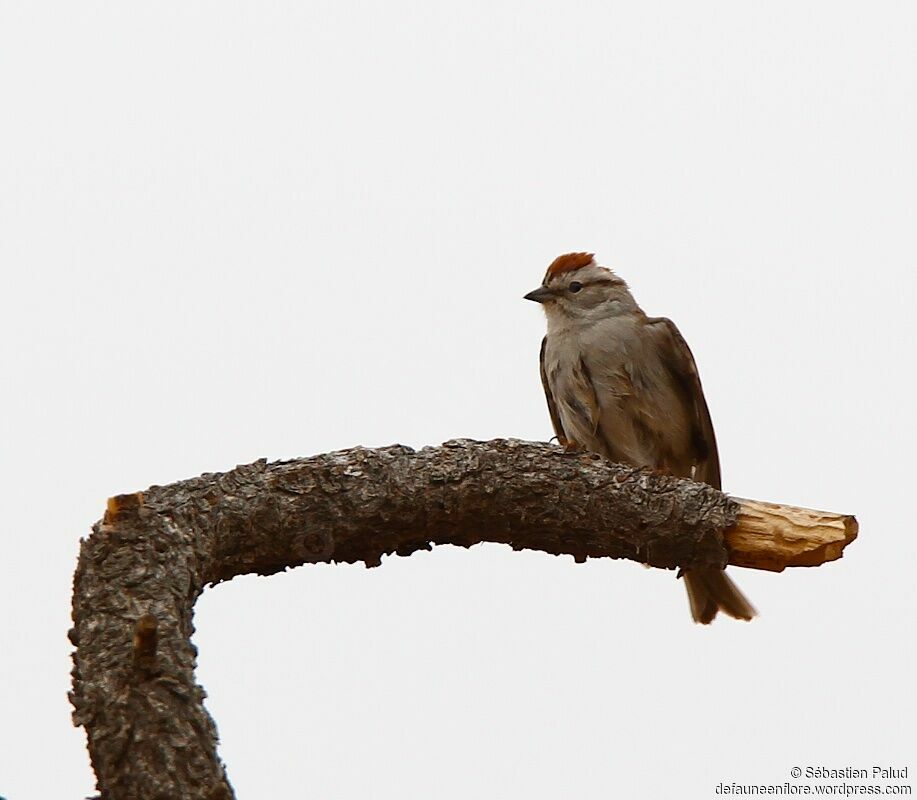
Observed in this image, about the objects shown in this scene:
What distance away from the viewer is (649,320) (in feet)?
22.1

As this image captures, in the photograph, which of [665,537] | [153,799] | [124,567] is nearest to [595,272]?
[665,537]

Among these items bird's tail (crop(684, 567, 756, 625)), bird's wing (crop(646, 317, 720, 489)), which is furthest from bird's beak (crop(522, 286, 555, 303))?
bird's tail (crop(684, 567, 756, 625))

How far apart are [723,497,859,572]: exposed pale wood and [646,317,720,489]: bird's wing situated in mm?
1448

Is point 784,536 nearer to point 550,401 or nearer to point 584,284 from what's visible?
point 550,401

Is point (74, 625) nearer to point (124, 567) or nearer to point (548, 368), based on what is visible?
point (124, 567)

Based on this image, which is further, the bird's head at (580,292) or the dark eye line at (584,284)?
the dark eye line at (584,284)

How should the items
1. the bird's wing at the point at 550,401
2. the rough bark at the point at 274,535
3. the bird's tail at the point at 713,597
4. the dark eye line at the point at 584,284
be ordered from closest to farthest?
1. the rough bark at the point at 274,535
2. the bird's tail at the point at 713,597
3. the bird's wing at the point at 550,401
4. the dark eye line at the point at 584,284

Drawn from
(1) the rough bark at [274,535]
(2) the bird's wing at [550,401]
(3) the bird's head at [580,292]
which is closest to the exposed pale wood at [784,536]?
(1) the rough bark at [274,535]

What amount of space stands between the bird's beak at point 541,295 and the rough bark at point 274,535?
207 cm

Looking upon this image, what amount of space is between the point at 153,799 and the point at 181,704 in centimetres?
27

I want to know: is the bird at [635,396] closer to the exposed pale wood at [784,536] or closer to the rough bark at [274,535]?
the rough bark at [274,535]

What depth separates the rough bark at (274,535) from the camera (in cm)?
379

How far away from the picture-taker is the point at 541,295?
7066 millimetres

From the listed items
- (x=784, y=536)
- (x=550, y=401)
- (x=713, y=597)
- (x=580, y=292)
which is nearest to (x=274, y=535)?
(x=784, y=536)
